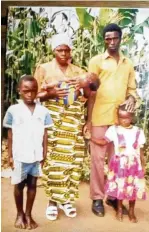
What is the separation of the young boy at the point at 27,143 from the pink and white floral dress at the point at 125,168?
0.95 feet

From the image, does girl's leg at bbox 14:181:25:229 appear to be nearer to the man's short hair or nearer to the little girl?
the little girl

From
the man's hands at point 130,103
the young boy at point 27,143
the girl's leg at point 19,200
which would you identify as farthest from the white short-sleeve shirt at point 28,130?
the man's hands at point 130,103

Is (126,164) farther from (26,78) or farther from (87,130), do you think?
(26,78)

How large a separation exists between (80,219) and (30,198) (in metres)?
0.23

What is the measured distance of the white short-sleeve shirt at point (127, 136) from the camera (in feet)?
5.75

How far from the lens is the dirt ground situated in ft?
5.75

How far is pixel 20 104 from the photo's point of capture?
1.79m

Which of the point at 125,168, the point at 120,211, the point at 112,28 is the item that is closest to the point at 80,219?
the point at 120,211

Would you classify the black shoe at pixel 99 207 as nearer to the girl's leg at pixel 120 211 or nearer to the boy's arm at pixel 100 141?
the girl's leg at pixel 120 211

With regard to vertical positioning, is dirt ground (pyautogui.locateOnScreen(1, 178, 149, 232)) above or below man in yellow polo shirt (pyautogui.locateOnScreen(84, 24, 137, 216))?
below

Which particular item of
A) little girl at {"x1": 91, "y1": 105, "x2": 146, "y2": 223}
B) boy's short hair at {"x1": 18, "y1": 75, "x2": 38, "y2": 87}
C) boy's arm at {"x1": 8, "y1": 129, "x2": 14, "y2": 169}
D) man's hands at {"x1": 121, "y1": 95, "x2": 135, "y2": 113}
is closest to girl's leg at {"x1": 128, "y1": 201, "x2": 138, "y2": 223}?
little girl at {"x1": 91, "y1": 105, "x2": 146, "y2": 223}

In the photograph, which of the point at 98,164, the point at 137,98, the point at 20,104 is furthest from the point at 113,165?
the point at 20,104

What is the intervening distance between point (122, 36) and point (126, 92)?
0.77 ft

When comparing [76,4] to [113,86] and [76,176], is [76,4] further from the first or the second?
[76,176]
